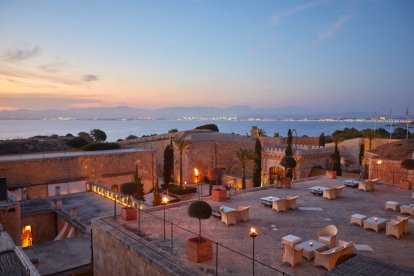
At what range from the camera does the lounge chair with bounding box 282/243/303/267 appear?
8516 millimetres

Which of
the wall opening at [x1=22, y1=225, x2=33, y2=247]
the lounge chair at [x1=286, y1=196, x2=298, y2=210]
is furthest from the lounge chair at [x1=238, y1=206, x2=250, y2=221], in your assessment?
the wall opening at [x1=22, y1=225, x2=33, y2=247]

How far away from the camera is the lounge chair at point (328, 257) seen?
8414 mm

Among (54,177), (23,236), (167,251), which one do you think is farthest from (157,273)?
(54,177)

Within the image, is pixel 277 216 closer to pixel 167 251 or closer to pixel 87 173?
pixel 167 251

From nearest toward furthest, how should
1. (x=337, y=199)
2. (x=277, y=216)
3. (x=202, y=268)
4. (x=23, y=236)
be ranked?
(x=202, y=268)
(x=277, y=216)
(x=337, y=199)
(x=23, y=236)

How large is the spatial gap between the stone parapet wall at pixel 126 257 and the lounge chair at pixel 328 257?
3.30m

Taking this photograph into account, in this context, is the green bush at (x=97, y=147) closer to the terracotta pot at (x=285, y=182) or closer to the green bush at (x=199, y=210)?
the terracotta pot at (x=285, y=182)

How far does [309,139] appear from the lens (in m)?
47.3

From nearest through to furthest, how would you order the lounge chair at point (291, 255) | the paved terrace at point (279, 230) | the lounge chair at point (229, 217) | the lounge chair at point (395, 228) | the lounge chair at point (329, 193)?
1. the lounge chair at point (291, 255)
2. the paved terrace at point (279, 230)
3. the lounge chair at point (395, 228)
4. the lounge chair at point (229, 217)
5. the lounge chair at point (329, 193)

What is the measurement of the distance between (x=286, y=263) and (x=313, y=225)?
376 cm

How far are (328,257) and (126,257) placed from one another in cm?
607

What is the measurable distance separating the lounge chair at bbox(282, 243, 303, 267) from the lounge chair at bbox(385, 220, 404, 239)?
14.3ft

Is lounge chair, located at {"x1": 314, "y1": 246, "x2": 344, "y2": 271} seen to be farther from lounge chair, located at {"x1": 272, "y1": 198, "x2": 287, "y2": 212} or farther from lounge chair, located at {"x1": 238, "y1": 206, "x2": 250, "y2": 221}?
lounge chair, located at {"x1": 272, "y1": 198, "x2": 287, "y2": 212}

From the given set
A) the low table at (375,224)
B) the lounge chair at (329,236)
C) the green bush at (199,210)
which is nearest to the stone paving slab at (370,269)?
the lounge chair at (329,236)
